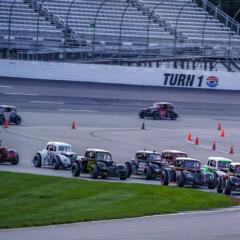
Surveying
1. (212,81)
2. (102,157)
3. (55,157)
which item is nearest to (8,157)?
(55,157)

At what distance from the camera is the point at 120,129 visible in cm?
5622

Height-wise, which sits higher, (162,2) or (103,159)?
(162,2)

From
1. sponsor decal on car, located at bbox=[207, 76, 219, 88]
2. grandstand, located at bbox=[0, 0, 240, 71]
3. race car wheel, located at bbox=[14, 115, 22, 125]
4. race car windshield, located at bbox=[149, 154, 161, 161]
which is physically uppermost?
grandstand, located at bbox=[0, 0, 240, 71]

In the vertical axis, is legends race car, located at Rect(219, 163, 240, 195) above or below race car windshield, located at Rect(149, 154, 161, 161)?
below

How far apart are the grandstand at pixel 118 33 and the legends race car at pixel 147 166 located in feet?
125

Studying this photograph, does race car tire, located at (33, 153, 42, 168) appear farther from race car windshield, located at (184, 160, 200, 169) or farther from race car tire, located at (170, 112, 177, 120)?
race car tire, located at (170, 112, 177, 120)

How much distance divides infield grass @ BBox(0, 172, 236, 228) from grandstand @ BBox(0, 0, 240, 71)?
4424 centimetres

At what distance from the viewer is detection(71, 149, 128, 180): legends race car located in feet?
121

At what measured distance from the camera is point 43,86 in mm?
72000

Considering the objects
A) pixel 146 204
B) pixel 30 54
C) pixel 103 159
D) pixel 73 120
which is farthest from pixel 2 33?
pixel 146 204

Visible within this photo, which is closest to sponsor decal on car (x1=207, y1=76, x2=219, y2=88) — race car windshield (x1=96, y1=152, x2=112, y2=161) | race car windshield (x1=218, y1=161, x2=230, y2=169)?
race car windshield (x1=218, y1=161, x2=230, y2=169)

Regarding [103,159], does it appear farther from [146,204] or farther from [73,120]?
[73,120]

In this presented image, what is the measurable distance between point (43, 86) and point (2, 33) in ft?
26.7

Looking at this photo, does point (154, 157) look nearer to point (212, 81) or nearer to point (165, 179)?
point (165, 179)
